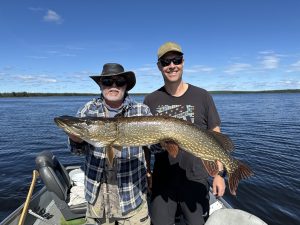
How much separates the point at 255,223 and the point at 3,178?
9813 mm

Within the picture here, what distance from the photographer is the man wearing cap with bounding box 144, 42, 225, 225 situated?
360cm

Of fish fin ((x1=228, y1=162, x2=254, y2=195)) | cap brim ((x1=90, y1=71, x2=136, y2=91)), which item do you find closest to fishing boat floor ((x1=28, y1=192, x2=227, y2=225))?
fish fin ((x1=228, y1=162, x2=254, y2=195))

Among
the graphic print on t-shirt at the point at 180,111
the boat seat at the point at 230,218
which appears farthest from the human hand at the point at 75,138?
the boat seat at the point at 230,218

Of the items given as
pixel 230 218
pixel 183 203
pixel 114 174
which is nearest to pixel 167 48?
pixel 114 174

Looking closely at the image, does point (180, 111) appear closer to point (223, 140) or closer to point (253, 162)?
point (223, 140)

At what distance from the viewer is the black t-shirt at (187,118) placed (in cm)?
361

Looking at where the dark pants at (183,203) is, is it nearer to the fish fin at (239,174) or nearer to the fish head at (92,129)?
the fish fin at (239,174)

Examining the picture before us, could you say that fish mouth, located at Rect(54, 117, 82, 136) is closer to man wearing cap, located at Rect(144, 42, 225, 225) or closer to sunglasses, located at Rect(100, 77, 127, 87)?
sunglasses, located at Rect(100, 77, 127, 87)

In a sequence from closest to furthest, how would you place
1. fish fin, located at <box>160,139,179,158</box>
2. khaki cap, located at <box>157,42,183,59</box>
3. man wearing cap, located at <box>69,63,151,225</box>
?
1. man wearing cap, located at <box>69,63,151,225</box>
2. fish fin, located at <box>160,139,179,158</box>
3. khaki cap, located at <box>157,42,183,59</box>

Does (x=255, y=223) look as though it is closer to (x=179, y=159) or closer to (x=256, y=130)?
(x=179, y=159)

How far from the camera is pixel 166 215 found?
365 cm

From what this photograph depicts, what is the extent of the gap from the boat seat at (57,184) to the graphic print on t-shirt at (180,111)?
2.05m

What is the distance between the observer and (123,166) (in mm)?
3197

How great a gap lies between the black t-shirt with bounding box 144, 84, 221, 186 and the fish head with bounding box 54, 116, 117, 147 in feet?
2.46
